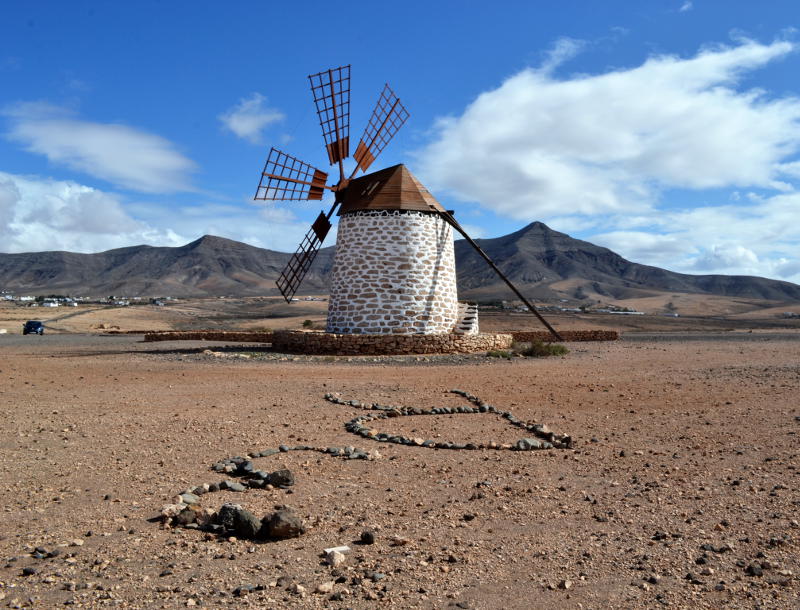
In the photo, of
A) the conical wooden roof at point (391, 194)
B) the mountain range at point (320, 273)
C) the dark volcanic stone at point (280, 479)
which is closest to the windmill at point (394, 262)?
the conical wooden roof at point (391, 194)

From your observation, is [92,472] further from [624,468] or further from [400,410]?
[624,468]

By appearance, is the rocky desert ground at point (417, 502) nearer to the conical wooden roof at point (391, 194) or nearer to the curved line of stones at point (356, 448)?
the curved line of stones at point (356, 448)

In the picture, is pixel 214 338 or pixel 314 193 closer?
pixel 314 193

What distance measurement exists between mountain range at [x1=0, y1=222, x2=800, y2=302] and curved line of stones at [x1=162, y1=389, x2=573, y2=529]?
8987 cm

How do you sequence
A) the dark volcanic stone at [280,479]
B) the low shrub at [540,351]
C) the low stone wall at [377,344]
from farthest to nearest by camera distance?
the low shrub at [540,351] → the low stone wall at [377,344] → the dark volcanic stone at [280,479]

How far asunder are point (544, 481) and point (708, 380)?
8.46m

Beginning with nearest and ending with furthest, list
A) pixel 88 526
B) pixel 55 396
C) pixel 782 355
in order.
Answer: pixel 88 526, pixel 55 396, pixel 782 355

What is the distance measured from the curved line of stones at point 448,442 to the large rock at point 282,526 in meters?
3.00

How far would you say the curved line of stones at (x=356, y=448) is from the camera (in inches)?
213

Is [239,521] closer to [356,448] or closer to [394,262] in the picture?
[356,448]

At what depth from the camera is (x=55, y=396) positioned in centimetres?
1074

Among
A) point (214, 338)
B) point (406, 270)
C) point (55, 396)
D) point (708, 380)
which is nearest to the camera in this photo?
point (55, 396)

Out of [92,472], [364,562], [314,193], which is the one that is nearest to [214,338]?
[314,193]

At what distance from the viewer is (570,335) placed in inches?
1120
